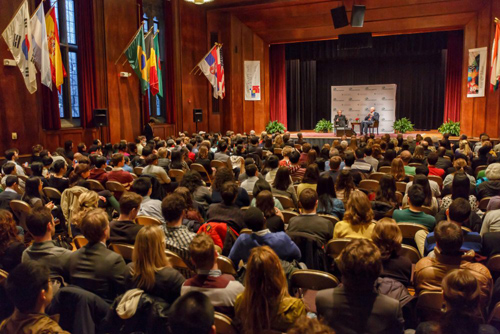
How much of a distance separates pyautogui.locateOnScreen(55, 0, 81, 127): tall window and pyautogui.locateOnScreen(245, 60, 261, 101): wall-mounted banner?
7563 millimetres

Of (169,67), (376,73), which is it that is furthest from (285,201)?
(376,73)

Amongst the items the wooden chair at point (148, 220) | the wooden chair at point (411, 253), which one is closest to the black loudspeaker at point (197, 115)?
the wooden chair at point (148, 220)

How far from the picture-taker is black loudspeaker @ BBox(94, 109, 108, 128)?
12289mm

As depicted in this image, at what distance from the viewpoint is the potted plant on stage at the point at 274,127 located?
18.8 m

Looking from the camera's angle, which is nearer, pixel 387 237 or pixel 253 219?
pixel 387 237

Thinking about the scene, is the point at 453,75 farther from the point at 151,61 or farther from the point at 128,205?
the point at 128,205

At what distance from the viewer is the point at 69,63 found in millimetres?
12320

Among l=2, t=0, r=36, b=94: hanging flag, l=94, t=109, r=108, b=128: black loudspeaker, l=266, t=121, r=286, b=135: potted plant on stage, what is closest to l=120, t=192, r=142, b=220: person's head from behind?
l=2, t=0, r=36, b=94: hanging flag

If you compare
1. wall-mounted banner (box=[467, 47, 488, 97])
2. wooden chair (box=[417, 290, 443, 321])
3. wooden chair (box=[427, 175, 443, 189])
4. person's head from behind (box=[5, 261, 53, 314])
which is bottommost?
wooden chair (box=[417, 290, 443, 321])

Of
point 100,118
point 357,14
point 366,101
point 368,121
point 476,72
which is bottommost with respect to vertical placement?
point 368,121

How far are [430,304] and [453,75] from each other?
1726 cm

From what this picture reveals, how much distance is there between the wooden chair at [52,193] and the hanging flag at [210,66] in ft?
35.4

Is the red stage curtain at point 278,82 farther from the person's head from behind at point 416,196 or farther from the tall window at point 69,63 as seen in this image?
the person's head from behind at point 416,196

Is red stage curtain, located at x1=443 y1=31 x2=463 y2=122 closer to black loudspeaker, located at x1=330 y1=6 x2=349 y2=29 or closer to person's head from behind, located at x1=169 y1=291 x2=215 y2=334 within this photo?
black loudspeaker, located at x1=330 y1=6 x2=349 y2=29
